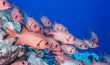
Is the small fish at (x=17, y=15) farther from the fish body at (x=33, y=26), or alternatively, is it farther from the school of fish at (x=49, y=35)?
the fish body at (x=33, y=26)

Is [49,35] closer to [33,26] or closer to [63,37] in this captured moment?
[63,37]

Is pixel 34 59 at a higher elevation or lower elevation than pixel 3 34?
lower

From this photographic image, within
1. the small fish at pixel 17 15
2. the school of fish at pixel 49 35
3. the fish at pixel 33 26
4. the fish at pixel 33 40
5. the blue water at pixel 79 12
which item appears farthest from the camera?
the blue water at pixel 79 12

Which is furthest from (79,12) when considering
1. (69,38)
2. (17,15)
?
(17,15)

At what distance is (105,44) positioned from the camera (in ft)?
95.1

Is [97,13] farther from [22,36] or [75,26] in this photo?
[22,36]

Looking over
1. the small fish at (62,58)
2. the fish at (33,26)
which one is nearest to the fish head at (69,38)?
the small fish at (62,58)

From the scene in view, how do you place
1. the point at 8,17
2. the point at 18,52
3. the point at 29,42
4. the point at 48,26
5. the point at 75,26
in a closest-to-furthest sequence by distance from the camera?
the point at 29,42 → the point at 18,52 → the point at 8,17 → the point at 48,26 → the point at 75,26

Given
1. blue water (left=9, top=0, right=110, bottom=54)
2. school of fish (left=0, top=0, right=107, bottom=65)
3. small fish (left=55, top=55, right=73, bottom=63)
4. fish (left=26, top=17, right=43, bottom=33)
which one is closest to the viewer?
school of fish (left=0, top=0, right=107, bottom=65)

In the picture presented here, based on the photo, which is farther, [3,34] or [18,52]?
[18,52]

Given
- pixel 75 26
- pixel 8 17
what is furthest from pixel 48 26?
pixel 75 26

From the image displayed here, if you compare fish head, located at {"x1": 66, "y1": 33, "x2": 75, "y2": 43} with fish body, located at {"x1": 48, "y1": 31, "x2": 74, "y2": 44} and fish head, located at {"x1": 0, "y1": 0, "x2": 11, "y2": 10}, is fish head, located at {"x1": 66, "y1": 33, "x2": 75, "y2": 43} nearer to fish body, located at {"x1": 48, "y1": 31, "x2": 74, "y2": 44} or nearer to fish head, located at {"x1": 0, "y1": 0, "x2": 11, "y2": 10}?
fish body, located at {"x1": 48, "y1": 31, "x2": 74, "y2": 44}

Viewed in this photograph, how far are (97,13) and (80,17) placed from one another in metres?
3.74

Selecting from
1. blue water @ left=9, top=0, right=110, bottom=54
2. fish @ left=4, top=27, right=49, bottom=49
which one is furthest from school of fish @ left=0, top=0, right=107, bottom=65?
blue water @ left=9, top=0, right=110, bottom=54
